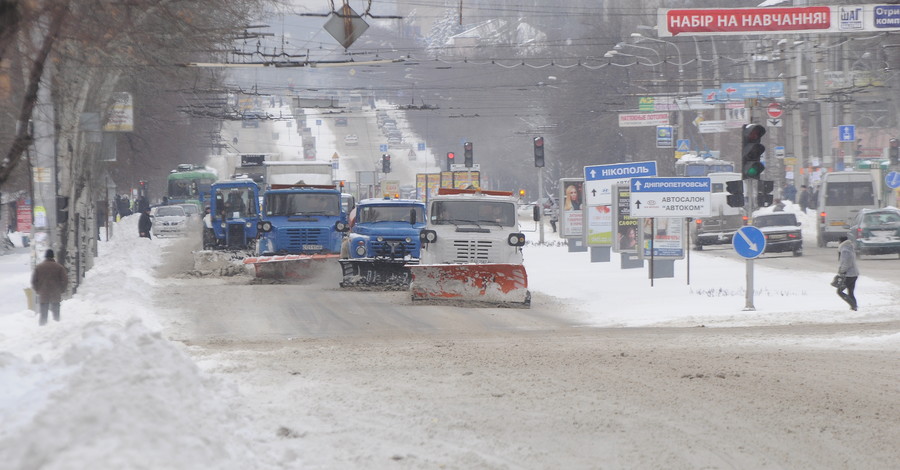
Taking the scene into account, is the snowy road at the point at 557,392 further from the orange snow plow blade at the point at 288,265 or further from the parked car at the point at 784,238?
the parked car at the point at 784,238

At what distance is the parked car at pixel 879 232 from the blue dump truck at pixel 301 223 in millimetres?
15975

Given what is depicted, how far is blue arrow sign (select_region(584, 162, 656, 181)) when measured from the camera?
30453 mm

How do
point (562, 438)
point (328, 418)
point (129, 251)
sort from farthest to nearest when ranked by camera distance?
point (129, 251) → point (328, 418) → point (562, 438)

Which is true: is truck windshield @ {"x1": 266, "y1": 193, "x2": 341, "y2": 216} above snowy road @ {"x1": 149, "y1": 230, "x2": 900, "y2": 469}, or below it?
above

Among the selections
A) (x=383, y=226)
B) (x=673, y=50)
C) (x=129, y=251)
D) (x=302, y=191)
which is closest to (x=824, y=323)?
(x=383, y=226)

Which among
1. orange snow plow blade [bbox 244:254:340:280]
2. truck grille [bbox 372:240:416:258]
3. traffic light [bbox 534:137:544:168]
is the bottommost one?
orange snow plow blade [bbox 244:254:340:280]

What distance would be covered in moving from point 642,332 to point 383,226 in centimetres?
1005

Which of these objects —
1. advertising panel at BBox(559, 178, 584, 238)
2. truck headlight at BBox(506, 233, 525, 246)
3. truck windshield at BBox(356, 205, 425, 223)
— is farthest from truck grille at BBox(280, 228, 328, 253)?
advertising panel at BBox(559, 178, 584, 238)

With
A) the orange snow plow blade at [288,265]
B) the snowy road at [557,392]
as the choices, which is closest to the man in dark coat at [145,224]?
the orange snow plow blade at [288,265]

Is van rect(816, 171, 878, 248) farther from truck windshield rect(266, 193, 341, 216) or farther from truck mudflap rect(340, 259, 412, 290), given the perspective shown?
truck mudflap rect(340, 259, 412, 290)

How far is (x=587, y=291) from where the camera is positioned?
2606 cm

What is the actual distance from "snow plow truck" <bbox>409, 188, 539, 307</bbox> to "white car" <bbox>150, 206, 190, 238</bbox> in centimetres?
3712

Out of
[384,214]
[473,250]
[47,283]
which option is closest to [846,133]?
[384,214]

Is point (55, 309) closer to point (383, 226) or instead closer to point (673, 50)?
point (383, 226)
